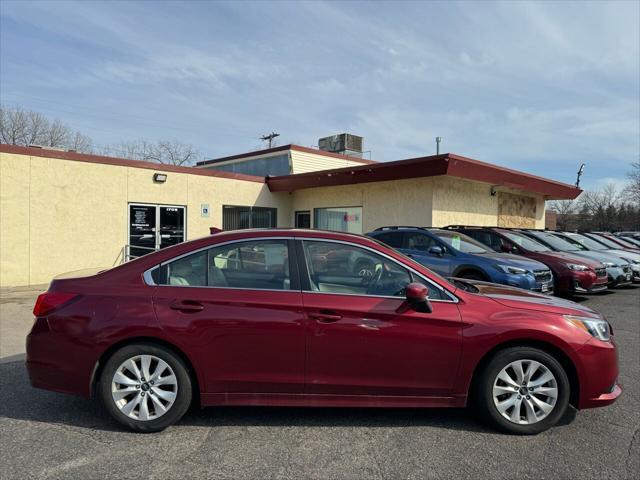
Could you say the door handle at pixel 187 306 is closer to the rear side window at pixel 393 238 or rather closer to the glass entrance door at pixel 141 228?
the rear side window at pixel 393 238

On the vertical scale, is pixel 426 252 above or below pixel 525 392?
above

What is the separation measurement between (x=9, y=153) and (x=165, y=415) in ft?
34.5

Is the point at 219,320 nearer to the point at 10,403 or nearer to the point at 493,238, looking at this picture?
the point at 10,403

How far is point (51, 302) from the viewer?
12.2 feet

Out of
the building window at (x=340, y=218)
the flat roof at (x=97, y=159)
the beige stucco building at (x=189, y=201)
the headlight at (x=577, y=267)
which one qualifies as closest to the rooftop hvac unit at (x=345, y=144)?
the beige stucco building at (x=189, y=201)

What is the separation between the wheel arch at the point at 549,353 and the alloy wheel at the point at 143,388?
240 centimetres

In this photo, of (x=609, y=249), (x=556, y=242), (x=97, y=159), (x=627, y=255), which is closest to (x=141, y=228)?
(x=97, y=159)

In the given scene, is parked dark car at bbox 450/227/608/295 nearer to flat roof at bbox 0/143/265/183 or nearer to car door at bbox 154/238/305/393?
car door at bbox 154/238/305/393

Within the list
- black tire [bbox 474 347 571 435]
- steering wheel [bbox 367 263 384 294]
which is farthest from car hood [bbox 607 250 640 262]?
steering wheel [bbox 367 263 384 294]

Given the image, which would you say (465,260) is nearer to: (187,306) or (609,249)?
(187,306)

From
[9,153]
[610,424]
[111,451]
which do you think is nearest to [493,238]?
[610,424]

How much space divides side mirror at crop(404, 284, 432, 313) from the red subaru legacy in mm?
13

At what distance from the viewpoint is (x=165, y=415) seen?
3.60m

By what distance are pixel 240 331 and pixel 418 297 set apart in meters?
1.41
